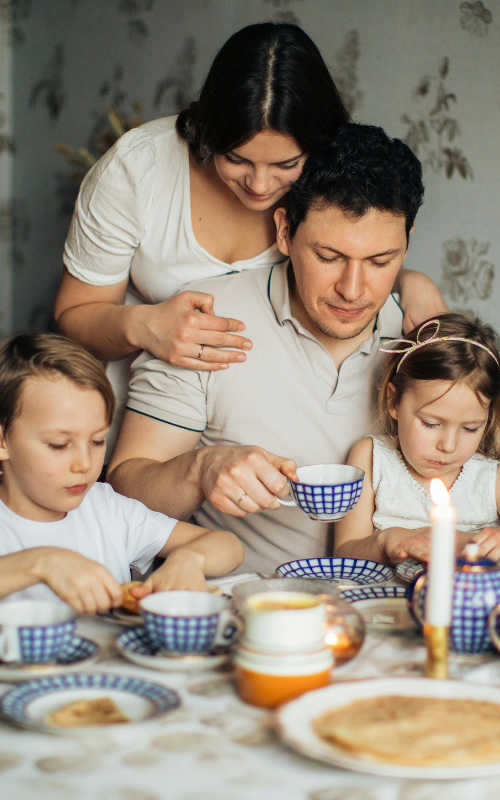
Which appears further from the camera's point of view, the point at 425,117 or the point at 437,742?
the point at 425,117

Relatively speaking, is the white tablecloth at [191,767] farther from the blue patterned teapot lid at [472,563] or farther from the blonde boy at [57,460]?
the blonde boy at [57,460]

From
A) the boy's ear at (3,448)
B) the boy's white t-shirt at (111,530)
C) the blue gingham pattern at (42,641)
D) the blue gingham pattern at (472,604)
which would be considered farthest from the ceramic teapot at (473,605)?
the boy's ear at (3,448)

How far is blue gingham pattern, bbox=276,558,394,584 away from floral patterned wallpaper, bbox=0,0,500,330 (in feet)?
6.42

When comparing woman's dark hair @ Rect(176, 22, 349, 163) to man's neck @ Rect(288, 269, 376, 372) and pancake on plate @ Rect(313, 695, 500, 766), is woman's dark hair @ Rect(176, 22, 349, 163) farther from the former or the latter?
pancake on plate @ Rect(313, 695, 500, 766)

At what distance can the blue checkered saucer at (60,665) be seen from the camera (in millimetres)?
864

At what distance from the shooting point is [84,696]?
2.67ft

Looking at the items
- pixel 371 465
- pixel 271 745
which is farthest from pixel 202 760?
pixel 371 465

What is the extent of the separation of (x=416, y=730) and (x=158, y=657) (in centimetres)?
31

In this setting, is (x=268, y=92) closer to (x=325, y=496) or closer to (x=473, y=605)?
(x=325, y=496)

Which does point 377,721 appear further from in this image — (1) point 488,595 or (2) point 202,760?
(1) point 488,595

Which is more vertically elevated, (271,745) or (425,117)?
(425,117)

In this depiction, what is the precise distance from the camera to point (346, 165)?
1695 millimetres

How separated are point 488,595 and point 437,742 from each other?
0.28 metres

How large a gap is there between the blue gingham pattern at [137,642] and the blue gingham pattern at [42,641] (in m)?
0.08
